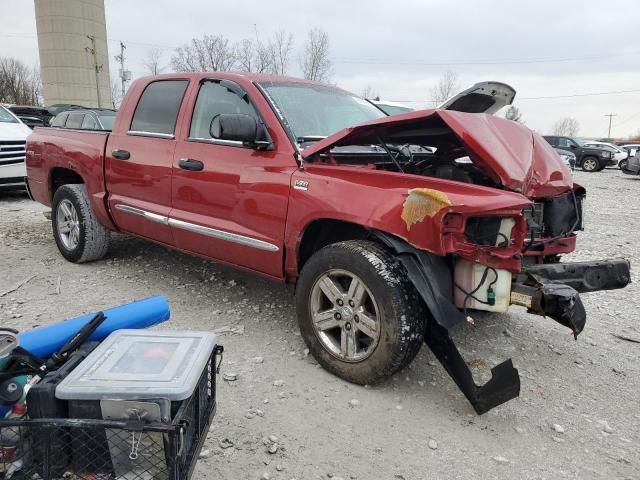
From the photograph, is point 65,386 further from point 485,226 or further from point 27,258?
point 27,258

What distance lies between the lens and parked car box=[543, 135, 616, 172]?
2278cm

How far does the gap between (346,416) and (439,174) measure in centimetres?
162

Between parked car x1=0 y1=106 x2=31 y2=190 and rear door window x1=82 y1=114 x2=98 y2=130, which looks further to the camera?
parked car x1=0 y1=106 x2=31 y2=190

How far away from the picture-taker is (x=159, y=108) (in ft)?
13.8

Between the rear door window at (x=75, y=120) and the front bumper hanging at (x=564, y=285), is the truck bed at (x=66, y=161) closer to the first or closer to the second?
the rear door window at (x=75, y=120)

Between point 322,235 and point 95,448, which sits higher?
point 322,235

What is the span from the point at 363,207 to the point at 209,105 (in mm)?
1711

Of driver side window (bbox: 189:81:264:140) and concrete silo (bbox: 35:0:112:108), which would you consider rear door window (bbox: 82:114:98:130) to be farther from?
concrete silo (bbox: 35:0:112:108)

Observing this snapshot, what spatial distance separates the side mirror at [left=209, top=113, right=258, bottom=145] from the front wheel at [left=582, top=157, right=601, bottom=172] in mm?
23523

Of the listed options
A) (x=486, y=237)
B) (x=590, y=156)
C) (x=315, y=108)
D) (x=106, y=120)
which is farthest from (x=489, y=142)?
(x=590, y=156)

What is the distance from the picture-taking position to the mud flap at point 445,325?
253cm

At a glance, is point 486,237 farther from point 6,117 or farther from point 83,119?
point 6,117

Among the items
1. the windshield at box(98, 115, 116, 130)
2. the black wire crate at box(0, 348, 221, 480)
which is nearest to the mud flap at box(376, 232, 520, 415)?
the black wire crate at box(0, 348, 221, 480)

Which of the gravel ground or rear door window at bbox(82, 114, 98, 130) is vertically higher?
rear door window at bbox(82, 114, 98, 130)
